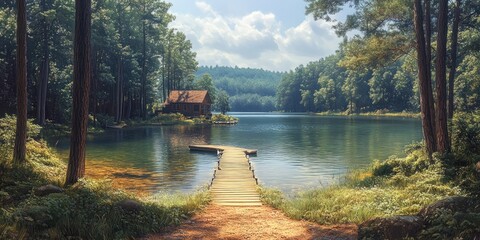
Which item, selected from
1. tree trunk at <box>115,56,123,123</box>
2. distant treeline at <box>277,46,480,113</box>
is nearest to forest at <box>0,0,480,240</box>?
tree trunk at <box>115,56,123,123</box>

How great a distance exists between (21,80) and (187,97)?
67419 mm

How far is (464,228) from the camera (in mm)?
6961

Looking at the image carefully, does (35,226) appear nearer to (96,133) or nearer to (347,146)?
(347,146)

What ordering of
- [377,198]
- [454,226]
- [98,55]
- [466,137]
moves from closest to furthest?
[454,226], [377,198], [466,137], [98,55]

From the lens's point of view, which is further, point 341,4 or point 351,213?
point 341,4

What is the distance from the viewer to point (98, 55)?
189 feet

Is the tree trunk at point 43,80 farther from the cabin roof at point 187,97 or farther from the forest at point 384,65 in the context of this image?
the cabin roof at point 187,97

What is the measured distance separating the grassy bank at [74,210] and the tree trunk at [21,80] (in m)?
0.48

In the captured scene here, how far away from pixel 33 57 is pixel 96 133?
11.5 meters

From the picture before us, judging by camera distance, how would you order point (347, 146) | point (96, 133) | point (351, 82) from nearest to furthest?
point (347, 146) → point (96, 133) → point (351, 82)

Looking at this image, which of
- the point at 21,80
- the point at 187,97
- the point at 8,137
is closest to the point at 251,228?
the point at 21,80

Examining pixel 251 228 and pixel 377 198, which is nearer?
pixel 251 228

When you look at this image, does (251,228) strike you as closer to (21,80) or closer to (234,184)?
(234,184)

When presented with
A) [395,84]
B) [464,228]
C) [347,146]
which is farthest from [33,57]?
[395,84]
